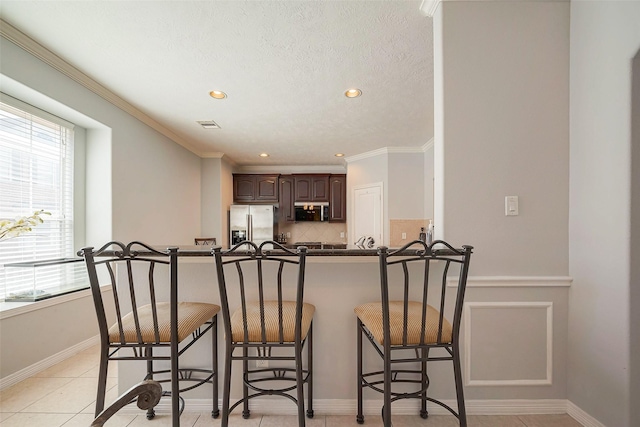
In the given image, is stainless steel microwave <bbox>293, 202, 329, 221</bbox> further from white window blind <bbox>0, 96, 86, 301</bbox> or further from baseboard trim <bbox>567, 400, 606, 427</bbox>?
baseboard trim <bbox>567, 400, 606, 427</bbox>

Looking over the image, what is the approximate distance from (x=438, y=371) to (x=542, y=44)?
2.11 meters

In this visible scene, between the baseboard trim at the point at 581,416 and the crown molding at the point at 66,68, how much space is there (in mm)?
4316

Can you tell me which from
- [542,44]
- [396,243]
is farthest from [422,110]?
[396,243]

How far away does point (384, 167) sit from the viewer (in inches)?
194

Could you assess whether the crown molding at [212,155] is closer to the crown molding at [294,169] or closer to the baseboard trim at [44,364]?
the crown molding at [294,169]

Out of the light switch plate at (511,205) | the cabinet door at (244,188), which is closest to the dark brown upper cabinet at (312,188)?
the cabinet door at (244,188)

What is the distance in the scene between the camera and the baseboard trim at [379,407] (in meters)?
1.74

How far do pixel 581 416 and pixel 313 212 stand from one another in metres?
4.63

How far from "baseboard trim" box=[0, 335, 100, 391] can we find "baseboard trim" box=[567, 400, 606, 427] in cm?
382

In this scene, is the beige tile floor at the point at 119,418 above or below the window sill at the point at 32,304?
below

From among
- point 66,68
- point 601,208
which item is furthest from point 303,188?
point 601,208

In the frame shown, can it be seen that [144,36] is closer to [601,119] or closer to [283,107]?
[283,107]

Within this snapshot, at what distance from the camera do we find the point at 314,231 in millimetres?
6156

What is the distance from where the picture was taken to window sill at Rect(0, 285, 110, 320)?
6.95 ft
